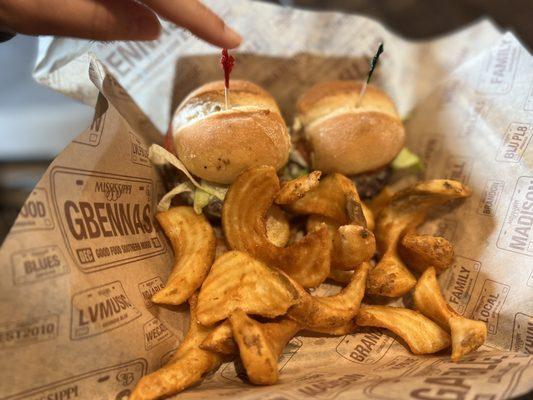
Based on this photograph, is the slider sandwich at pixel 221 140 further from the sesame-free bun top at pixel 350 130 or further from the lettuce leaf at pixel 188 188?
the sesame-free bun top at pixel 350 130

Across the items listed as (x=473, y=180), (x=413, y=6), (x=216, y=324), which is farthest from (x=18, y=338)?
(x=413, y=6)

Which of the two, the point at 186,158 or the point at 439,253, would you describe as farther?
the point at 186,158

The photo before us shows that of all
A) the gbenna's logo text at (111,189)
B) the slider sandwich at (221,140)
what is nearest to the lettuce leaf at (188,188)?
the slider sandwich at (221,140)

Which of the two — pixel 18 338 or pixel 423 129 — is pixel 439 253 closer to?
pixel 423 129

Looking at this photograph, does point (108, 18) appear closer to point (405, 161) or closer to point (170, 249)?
point (170, 249)

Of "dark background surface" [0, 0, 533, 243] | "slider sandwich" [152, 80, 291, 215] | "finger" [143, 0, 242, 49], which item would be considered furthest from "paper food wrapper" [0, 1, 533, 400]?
"dark background surface" [0, 0, 533, 243]

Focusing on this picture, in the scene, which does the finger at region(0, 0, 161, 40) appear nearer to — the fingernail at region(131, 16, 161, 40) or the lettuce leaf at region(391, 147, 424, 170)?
the fingernail at region(131, 16, 161, 40)
